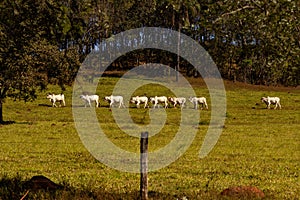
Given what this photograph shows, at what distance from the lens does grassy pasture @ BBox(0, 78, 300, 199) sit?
1223 centimetres

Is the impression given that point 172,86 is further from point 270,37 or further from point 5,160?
point 270,37

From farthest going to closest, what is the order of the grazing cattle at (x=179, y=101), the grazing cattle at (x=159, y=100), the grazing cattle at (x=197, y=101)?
1. the grazing cattle at (x=159, y=100)
2. the grazing cattle at (x=179, y=101)
3. the grazing cattle at (x=197, y=101)

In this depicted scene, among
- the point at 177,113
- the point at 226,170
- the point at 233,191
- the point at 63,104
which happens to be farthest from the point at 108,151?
the point at 63,104

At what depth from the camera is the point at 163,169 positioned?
1825 cm

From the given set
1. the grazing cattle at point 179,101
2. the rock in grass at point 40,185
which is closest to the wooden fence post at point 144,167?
the rock in grass at point 40,185

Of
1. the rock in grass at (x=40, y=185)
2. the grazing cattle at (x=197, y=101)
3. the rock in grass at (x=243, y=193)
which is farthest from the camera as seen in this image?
the grazing cattle at (x=197, y=101)

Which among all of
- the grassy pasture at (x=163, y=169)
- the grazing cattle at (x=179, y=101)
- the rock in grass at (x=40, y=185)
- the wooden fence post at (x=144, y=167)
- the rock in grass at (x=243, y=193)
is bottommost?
the grassy pasture at (x=163, y=169)

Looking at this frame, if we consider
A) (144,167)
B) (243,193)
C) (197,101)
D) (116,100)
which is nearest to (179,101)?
(197,101)

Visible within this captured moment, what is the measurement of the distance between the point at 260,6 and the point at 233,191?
4.62 m

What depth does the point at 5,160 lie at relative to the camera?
20.4m

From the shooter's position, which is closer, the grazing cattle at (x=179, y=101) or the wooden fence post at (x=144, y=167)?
the wooden fence post at (x=144, y=167)

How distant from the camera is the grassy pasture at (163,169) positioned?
12234 mm

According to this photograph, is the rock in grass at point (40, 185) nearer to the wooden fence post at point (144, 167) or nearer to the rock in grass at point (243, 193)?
the wooden fence post at point (144, 167)

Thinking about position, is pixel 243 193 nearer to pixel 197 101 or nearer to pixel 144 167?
pixel 144 167
